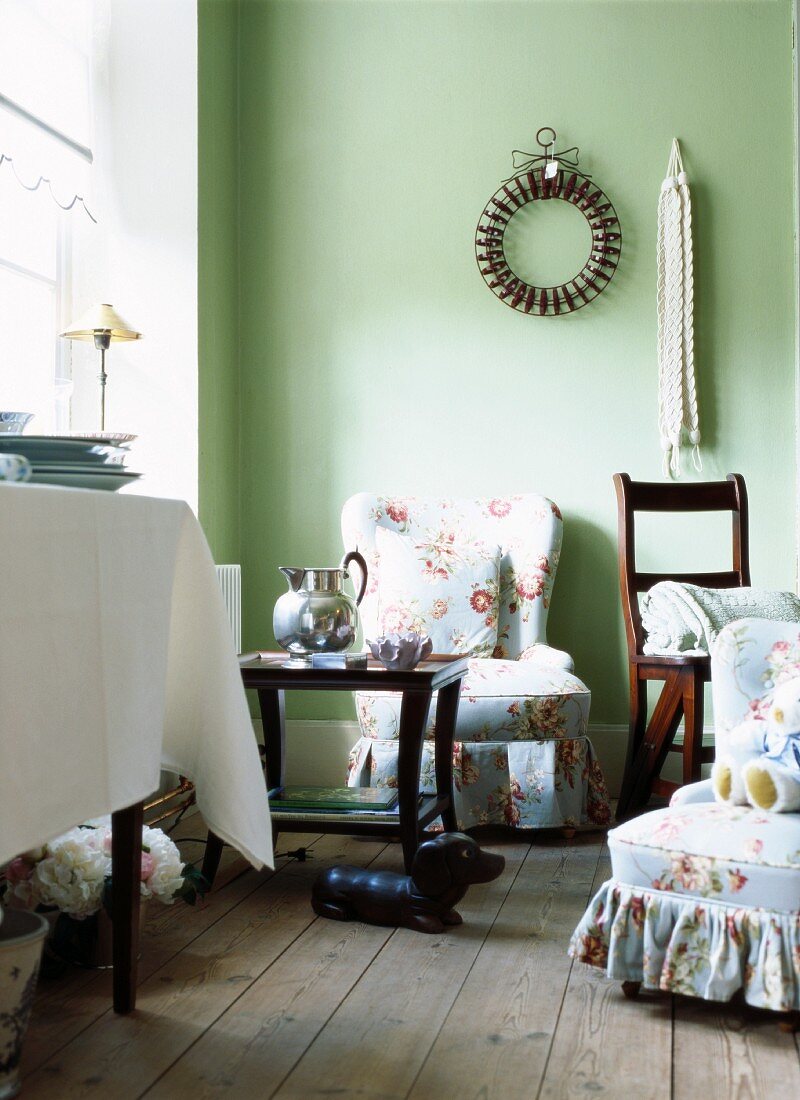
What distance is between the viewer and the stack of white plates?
5.02ft

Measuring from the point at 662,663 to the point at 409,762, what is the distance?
1.01 m

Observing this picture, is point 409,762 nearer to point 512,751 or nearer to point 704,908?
point 512,751

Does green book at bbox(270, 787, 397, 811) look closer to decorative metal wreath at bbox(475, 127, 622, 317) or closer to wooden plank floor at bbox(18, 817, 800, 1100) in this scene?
wooden plank floor at bbox(18, 817, 800, 1100)

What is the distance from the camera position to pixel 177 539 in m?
1.73

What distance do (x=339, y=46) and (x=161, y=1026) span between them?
3.38 meters

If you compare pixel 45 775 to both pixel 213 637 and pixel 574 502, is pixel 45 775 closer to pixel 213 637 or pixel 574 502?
pixel 213 637

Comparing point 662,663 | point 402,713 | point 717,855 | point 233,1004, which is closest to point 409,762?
point 402,713

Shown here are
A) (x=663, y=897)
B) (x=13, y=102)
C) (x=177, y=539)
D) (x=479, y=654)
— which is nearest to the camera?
(x=177, y=539)

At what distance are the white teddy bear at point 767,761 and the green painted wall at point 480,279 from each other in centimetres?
182

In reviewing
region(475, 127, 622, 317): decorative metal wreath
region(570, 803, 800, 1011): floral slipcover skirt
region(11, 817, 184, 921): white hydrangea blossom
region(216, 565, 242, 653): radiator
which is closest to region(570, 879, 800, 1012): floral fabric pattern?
region(570, 803, 800, 1011): floral slipcover skirt

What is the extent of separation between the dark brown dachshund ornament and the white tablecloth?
0.64m

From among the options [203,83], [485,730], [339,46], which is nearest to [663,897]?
[485,730]

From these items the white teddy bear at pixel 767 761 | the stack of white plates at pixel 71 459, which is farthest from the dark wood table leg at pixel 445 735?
the stack of white plates at pixel 71 459

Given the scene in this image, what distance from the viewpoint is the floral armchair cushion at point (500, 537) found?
3.63 m
